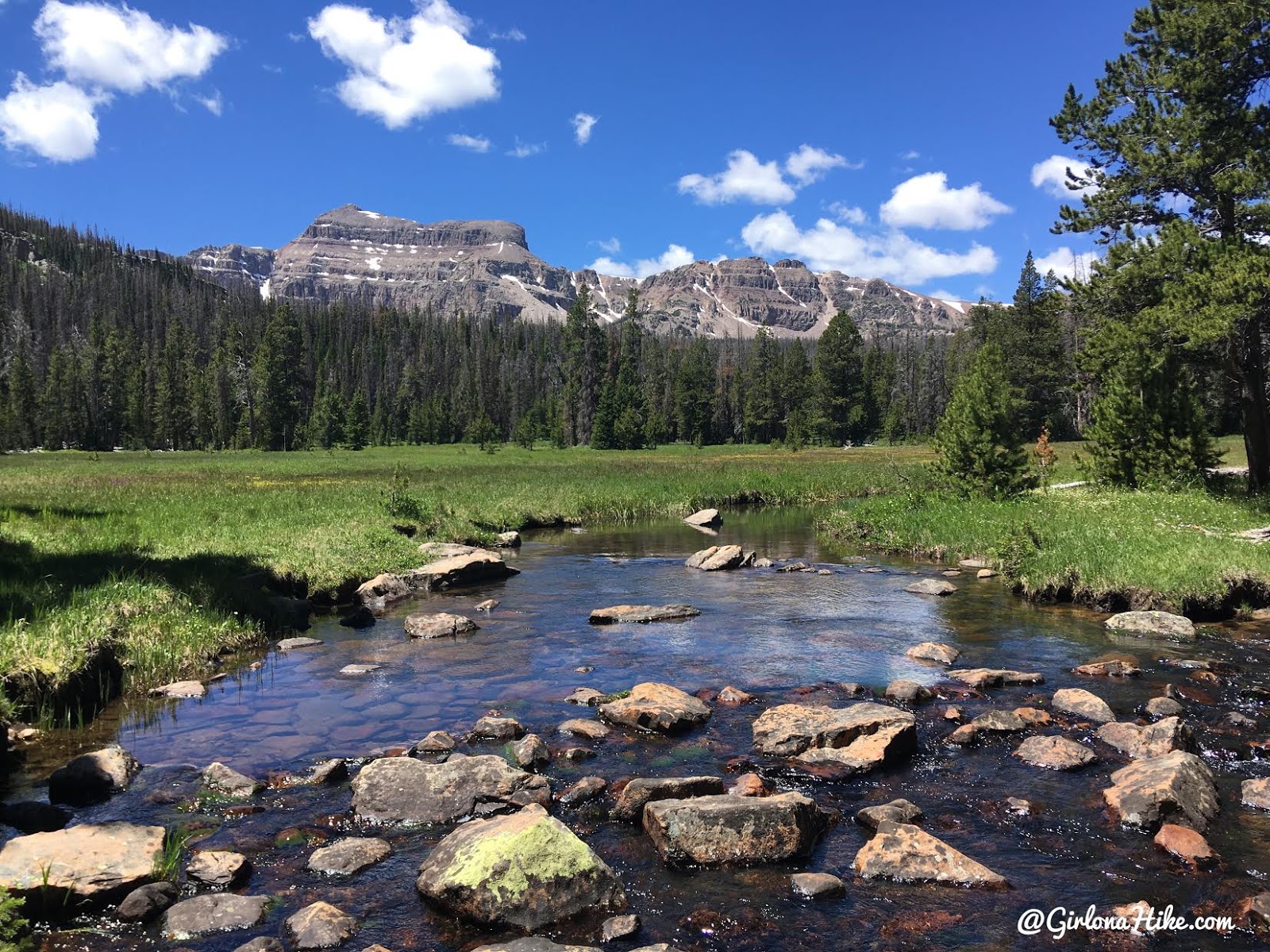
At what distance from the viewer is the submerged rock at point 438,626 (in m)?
17.2

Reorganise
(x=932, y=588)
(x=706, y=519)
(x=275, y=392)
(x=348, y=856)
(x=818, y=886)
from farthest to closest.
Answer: (x=275, y=392), (x=706, y=519), (x=932, y=588), (x=348, y=856), (x=818, y=886)

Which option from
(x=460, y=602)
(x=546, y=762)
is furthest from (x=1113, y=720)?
(x=460, y=602)

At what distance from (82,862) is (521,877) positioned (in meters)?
3.78

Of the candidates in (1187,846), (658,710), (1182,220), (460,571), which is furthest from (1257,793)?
(1182,220)

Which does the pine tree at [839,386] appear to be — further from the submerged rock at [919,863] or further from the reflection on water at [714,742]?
the submerged rock at [919,863]

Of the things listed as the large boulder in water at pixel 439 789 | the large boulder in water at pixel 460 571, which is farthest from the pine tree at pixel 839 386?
the large boulder in water at pixel 439 789

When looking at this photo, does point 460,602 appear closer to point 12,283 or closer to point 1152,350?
point 1152,350

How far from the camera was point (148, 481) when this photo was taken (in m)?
44.9

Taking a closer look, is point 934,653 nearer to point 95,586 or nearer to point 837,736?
point 837,736

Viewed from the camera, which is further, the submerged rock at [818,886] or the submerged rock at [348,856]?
the submerged rock at [348,856]

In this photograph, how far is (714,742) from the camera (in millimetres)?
10836

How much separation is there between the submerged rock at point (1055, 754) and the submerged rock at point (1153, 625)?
7.56 metres

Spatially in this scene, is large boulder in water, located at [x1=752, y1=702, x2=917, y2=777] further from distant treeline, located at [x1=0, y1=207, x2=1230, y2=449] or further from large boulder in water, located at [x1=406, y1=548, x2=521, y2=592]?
distant treeline, located at [x1=0, y1=207, x2=1230, y2=449]

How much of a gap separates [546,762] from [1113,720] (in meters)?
7.92
